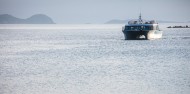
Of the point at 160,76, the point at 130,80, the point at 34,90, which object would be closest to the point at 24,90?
the point at 34,90

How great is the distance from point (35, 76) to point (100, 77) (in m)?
5.12

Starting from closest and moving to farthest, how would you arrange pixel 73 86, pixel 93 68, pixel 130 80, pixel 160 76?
1. pixel 73 86
2. pixel 130 80
3. pixel 160 76
4. pixel 93 68

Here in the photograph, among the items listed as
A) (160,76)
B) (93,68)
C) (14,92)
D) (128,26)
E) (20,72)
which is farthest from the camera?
(128,26)

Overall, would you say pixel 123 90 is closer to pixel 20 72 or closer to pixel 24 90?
pixel 24 90

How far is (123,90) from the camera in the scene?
2734 cm

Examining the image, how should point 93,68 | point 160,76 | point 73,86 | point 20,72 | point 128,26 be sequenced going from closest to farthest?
point 73,86, point 160,76, point 20,72, point 93,68, point 128,26

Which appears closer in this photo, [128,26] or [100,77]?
[100,77]

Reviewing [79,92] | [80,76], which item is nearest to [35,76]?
[80,76]

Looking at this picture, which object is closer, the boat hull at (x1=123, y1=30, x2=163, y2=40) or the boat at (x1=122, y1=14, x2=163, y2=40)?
the boat at (x1=122, y1=14, x2=163, y2=40)

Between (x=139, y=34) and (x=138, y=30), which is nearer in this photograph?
(x=138, y=30)

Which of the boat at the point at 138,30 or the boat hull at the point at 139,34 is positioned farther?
the boat hull at the point at 139,34

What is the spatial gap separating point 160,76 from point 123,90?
7526mm

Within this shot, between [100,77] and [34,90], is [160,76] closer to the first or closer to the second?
[100,77]

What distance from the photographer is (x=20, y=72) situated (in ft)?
123
